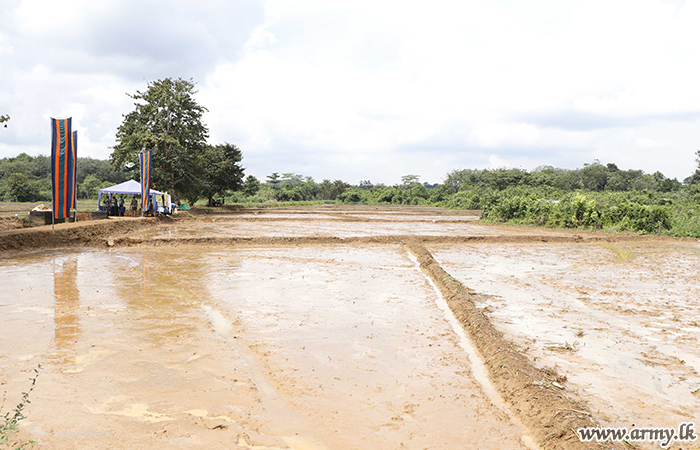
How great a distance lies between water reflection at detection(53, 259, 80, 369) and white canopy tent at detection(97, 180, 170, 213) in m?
15.4

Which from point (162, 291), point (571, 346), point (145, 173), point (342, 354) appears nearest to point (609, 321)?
point (571, 346)

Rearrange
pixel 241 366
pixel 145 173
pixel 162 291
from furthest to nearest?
pixel 145 173
pixel 162 291
pixel 241 366

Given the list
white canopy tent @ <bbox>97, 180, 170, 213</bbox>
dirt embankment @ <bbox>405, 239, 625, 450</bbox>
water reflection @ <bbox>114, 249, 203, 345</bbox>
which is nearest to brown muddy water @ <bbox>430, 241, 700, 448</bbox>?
dirt embankment @ <bbox>405, 239, 625, 450</bbox>

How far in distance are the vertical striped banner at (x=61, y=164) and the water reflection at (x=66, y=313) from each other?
14.5 feet

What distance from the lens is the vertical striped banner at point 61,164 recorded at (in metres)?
15.5

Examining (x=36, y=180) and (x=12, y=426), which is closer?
(x=12, y=426)

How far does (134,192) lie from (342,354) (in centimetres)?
2451

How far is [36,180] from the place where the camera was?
64812 millimetres

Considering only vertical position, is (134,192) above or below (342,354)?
above

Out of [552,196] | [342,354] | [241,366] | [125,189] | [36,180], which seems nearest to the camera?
[241,366]

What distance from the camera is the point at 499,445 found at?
153 inches

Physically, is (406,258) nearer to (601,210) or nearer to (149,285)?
(149,285)

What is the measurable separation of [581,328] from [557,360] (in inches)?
71.1

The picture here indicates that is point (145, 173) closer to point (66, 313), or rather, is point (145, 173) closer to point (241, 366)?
point (66, 313)
